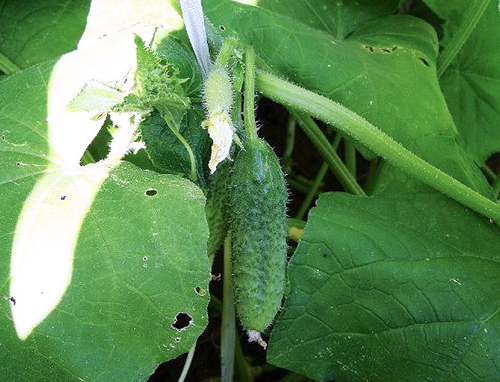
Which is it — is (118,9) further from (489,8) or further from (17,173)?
(489,8)

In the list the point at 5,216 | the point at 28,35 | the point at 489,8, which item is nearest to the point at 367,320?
the point at 5,216

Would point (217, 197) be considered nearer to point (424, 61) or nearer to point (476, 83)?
point (424, 61)

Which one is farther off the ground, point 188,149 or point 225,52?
point 225,52

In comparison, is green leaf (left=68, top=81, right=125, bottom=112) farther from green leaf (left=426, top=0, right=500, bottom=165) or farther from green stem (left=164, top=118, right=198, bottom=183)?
green leaf (left=426, top=0, right=500, bottom=165)

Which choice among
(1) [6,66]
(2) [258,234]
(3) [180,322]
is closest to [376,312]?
(2) [258,234]

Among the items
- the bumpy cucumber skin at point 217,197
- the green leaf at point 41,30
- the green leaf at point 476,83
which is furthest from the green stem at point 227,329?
the green leaf at point 476,83

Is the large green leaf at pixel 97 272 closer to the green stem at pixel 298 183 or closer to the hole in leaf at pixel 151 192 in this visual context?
the hole in leaf at pixel 151 192
